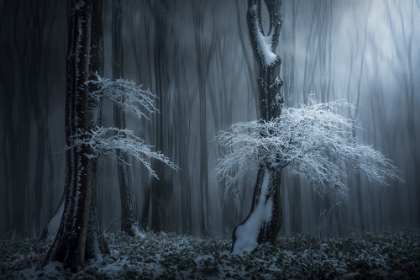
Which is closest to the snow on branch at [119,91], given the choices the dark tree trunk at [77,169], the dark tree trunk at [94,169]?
the dark tree trunk at [94,169]

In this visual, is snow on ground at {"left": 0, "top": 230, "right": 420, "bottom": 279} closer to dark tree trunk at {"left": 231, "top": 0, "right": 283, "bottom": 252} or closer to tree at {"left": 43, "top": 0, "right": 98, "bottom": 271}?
tree at {"left": 43, "top": 0, "right": 98, "bottom": 271}

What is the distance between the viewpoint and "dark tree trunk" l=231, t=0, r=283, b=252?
905cm

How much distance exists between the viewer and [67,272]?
6.81m

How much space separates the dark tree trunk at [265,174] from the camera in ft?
29.7

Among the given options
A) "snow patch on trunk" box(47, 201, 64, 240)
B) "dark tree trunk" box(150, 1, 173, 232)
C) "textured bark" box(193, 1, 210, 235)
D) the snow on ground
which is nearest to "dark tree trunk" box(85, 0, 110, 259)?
the snow on ground

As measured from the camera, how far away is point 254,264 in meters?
7.27

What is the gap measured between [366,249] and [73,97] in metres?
8.51

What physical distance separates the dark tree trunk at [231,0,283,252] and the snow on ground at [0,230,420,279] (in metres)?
0.49

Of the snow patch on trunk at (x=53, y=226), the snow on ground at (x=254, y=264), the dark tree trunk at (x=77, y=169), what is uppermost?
the dark tree trunk at (x=77, y=169)

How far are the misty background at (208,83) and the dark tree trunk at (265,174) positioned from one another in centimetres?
856

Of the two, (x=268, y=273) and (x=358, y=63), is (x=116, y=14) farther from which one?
(x=358, y=63)

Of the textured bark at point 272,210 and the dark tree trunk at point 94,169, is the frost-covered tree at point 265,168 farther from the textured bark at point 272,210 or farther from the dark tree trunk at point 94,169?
the dark tree trunk at point 94,169

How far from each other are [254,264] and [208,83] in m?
16.7

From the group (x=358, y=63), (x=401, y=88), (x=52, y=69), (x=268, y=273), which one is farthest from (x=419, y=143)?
(x=52, y=69)
